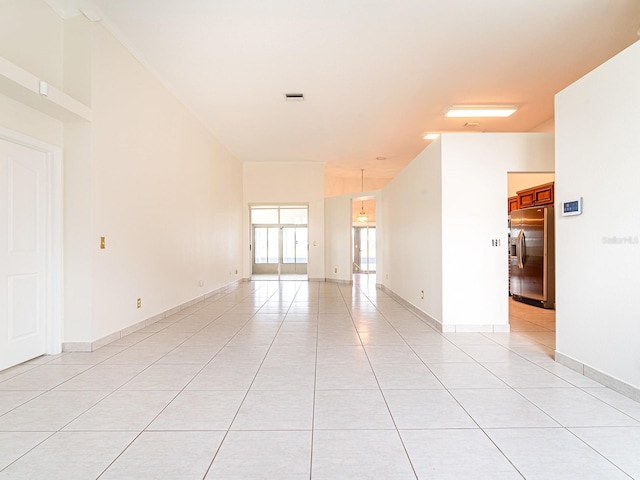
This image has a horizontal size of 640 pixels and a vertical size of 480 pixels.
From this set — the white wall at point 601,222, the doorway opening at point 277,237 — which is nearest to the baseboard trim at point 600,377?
the white wall at point 601,222

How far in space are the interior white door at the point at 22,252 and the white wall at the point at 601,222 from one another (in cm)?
504

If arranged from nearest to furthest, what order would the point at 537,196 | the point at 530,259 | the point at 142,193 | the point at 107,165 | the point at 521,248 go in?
the point at 107,165 < the point at 142,193 < the point at 537,196 < the point at 530,259 < the point at 521,248

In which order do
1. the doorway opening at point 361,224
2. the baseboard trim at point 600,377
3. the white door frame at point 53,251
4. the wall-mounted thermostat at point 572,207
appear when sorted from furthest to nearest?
the doorway opening at point 361,224 < the white door frame at point 53,251 < the wall-mounted thermostat at point 572,207 < the baseboard trim at point 600,377

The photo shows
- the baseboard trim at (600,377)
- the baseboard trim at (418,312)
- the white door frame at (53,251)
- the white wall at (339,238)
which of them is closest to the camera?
the baseboard trim at (600,377)

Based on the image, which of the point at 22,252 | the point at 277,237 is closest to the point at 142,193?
the point at 22,252

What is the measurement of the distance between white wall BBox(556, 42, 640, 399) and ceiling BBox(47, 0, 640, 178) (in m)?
1.40

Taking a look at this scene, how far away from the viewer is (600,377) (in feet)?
10.3

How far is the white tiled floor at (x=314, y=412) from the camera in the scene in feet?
6.51

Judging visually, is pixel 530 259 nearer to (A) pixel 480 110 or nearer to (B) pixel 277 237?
(A) pixel 480 110

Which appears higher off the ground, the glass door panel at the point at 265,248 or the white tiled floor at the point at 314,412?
the glass door panel at the point at 265,248

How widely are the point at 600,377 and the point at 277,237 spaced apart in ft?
32.9

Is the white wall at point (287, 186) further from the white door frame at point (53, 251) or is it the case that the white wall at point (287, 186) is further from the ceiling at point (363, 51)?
the white door frame at point (53, 251)

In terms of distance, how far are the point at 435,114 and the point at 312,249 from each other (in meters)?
5.75

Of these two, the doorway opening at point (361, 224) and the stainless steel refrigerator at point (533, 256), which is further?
the doorway opening at point (361, 224)
